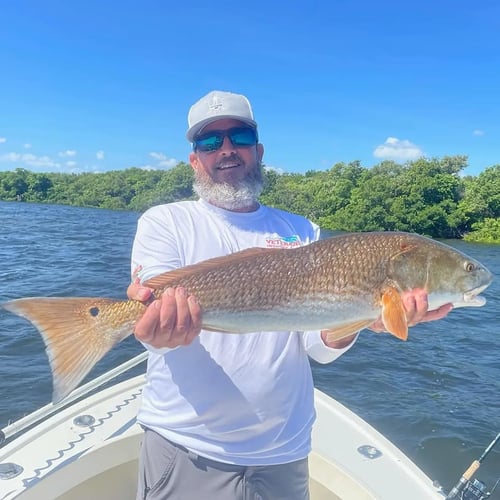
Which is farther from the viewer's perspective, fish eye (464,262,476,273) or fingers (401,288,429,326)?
fish eye (464,262,476,273)

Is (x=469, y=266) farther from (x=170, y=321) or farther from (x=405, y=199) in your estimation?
(x=405, y=199)

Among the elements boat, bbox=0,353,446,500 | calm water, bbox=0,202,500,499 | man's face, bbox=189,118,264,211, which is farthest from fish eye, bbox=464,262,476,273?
calm water, bbox=0,202,500,499

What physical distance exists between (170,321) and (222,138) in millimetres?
A: 1217

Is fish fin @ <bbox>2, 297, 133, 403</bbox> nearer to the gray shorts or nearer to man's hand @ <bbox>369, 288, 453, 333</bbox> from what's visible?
the gray shorts

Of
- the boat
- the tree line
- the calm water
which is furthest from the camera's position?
the tree line

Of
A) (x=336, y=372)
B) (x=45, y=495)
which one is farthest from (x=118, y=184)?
(x=45, y=495)

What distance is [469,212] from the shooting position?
50.0 metres

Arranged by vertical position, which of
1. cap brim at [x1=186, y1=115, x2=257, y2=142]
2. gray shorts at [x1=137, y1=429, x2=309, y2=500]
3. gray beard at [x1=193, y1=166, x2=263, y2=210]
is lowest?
gray shorts at [x1=137, y1=429, x2=309, y2=500]

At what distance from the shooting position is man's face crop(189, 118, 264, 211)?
2.82 m

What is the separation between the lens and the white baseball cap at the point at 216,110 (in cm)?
286

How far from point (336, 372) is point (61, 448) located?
24.6ft

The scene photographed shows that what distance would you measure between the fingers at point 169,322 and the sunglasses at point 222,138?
3.46 feet

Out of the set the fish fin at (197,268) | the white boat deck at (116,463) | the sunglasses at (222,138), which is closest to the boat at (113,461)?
the white boat deck at (116,463)

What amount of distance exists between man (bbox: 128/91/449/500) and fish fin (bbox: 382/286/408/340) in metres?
0.05
